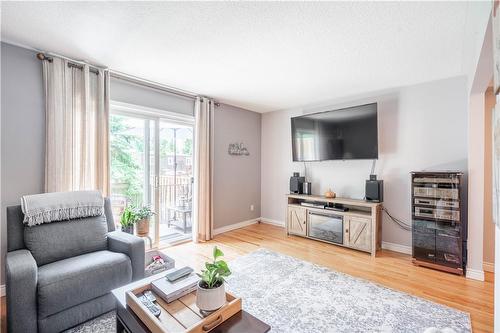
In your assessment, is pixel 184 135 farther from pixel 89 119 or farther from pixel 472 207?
pixel 472 207

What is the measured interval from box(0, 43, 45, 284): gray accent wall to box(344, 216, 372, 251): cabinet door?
149 inches

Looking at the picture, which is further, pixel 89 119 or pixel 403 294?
pixel 89 119

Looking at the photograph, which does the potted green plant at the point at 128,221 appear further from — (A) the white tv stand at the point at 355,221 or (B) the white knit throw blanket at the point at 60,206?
(A) the white tv stand at the point at 355,221

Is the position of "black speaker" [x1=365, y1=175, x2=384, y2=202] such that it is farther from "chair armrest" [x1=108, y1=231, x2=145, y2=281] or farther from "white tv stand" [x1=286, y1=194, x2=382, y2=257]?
"chair armrest" [x1=108, y1=231, x2=145, y2=281]

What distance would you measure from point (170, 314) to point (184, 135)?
9.55ft

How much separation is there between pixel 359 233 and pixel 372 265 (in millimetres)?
499

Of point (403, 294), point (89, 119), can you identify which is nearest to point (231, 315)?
point (403, 294)

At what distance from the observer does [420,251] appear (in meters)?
2.89

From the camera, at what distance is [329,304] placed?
83.2 inches

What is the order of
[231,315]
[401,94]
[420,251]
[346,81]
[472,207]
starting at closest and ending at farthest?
[231,315]
[472,207]
[420,251]
[346,81]
[401,94]

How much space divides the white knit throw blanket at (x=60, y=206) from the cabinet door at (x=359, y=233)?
315 cm

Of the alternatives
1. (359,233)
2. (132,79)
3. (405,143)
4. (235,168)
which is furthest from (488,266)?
(132,79)

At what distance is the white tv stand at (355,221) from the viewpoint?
322cm

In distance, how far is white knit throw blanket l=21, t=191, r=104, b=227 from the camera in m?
1.99
